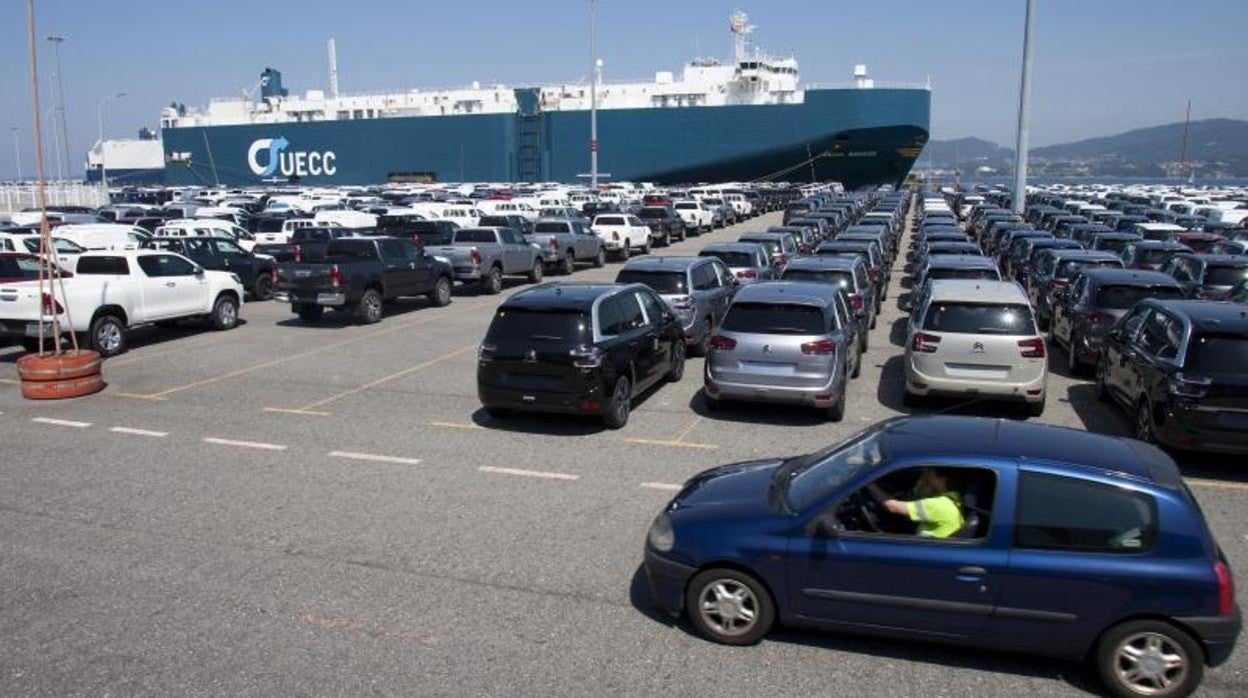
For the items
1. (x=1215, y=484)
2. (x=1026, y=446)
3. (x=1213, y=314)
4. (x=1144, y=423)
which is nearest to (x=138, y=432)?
(x=1026, y=446)

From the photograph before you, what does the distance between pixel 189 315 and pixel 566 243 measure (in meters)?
12.5

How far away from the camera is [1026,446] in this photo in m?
5.38

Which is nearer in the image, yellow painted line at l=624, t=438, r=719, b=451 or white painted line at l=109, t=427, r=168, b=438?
yellow painted line at l=624, t=438, r=719, b=451

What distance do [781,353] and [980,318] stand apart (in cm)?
254

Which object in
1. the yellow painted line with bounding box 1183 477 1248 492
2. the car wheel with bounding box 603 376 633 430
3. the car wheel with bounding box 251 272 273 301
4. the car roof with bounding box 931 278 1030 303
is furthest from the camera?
the car wheel with bounding box 251 272 273 301

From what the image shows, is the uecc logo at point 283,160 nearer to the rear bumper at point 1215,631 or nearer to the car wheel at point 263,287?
the car wheel at point 263,287

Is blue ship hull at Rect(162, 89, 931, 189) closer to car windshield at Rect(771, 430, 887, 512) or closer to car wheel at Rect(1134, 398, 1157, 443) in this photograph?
car wheel at Rect(1134, 398, 1157, 443)

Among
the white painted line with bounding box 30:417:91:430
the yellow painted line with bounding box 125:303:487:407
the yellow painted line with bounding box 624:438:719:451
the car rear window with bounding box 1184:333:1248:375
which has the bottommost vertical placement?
the yellow painted line with bounding box 624:438:719:451

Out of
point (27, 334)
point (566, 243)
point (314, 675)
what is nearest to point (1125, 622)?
point (314, 675)

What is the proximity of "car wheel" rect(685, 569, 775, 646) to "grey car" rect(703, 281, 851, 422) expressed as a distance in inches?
205

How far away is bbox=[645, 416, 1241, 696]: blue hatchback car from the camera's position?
4.89 meters

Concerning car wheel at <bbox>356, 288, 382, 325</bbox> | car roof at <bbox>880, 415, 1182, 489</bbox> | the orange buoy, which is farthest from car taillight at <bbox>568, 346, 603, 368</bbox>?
car wheel at <bbox>356, 288, 382, 325</bbox>

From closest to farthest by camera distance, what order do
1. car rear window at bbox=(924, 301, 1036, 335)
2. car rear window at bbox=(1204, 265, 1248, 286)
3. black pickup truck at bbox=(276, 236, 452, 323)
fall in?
car rear window at bbox=(924, 301, 1036, 335)
car rear window at bbox=(1204, 265, 1248, 286)
black pickup truck at bbox=(276, 236, 452, 323)

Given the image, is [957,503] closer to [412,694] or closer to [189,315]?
[412,694]
